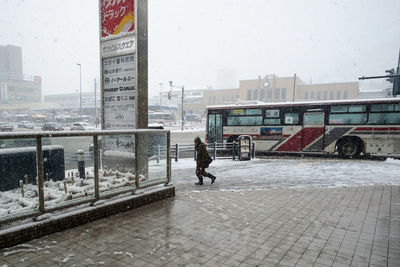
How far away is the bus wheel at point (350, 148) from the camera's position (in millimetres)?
14273

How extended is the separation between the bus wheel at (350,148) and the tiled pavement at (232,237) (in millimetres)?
8581

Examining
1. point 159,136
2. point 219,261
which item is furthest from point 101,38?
point 219,261

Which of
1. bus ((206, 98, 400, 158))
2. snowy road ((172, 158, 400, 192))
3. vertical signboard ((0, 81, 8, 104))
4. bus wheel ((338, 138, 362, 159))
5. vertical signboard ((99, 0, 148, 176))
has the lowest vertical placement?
snowy road ((172, 158, 400, 192))

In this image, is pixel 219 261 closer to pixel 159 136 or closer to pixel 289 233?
pixel 289 233

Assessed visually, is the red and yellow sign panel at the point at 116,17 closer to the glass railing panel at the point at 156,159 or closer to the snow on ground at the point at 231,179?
the glass railing panel at the point at 156,159

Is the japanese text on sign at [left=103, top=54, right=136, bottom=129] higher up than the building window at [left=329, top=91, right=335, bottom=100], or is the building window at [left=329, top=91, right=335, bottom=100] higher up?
the building window at [left=329, top=91, right=335, bottom=100]

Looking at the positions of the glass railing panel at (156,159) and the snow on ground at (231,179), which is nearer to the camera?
the snow on ground at (231,179)

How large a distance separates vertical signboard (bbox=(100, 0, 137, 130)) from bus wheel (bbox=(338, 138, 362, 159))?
12207 millimetres

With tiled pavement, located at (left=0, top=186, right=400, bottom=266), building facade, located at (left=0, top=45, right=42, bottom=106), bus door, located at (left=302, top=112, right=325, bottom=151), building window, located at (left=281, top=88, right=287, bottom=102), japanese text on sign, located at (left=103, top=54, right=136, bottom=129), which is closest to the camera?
tiled pavement, located at (left=0, top=186, right=400, bottom=266)

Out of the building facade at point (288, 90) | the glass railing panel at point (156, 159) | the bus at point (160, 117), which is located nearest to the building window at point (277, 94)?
the building facade at point (288, 90)

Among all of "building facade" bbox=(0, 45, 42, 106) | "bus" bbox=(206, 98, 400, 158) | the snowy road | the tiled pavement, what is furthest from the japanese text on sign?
"building facade" bbox=(0, 45, 42, 106)

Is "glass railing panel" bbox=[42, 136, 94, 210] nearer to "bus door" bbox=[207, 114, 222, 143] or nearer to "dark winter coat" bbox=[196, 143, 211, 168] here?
"dark winter coat" bbox=[196, 143, 211, 168]

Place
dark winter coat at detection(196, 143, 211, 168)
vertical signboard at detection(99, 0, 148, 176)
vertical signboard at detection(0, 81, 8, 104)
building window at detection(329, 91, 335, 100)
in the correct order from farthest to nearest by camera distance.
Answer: building window at detection(329, 91, 335, 100), vertical signboard at detection(0, 81, 8, 104), dark winter coat at detection(196, 143, 211, 168), vertical signboard at detection(99, 0, 148, 176)

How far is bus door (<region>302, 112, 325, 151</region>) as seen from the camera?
48.7ft
